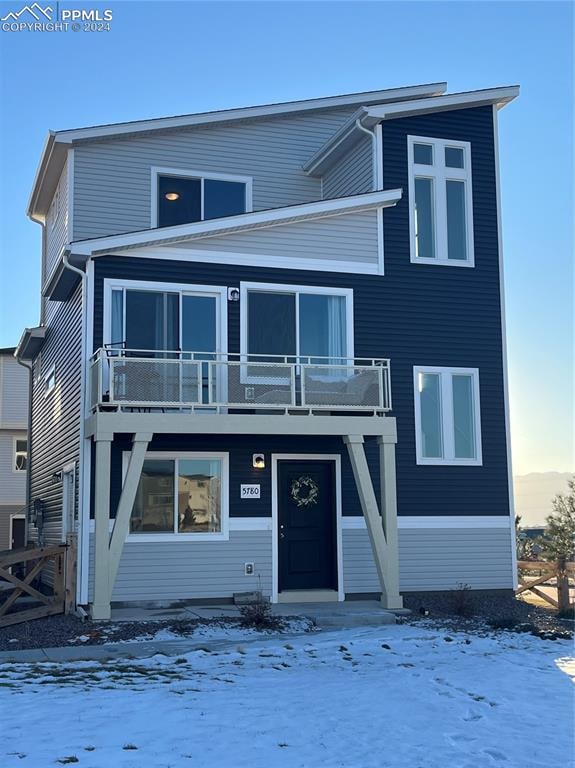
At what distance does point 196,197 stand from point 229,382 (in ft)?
17.5

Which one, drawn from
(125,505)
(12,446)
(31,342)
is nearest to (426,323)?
(125,505)

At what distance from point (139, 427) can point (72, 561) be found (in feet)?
8.05

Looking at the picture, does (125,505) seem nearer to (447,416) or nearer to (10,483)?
(447,416)

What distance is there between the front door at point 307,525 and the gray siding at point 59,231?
637 centimetres

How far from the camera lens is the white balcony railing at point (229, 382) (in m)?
14.0

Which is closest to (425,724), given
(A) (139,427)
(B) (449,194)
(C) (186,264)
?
(A) (139,427)

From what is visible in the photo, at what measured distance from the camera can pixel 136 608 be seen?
14539 mm

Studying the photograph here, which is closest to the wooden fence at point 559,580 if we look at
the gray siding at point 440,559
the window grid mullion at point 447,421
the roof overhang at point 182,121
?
the gray siding at point 440,559

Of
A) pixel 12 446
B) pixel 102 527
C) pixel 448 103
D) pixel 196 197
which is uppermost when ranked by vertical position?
pixel 448 103

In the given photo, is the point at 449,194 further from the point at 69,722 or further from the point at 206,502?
the point at 69,722

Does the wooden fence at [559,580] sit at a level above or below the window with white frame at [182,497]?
below

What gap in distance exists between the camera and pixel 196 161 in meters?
18.6

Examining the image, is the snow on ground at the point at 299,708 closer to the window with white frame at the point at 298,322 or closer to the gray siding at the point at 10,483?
the window with white frame at the point at 298,322

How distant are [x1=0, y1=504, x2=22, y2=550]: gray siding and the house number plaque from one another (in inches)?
778
